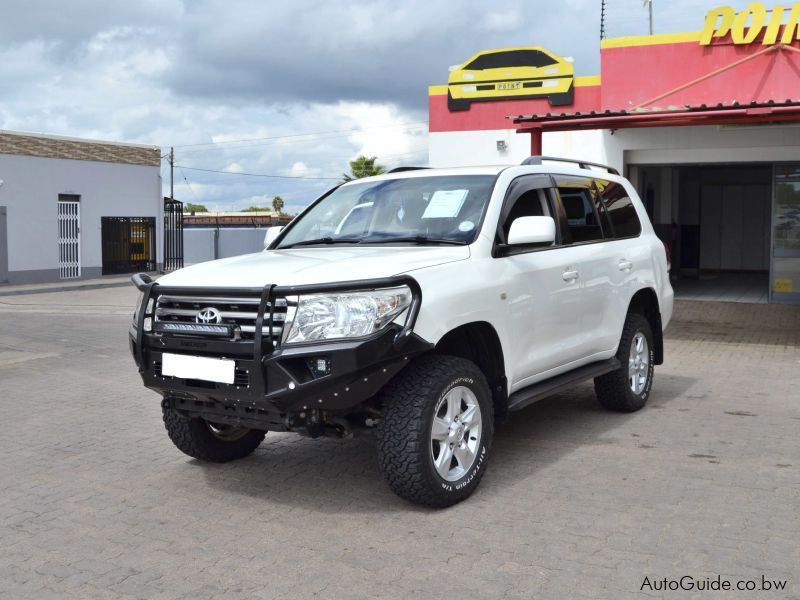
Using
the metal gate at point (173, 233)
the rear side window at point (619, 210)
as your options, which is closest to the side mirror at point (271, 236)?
the rear side window at point (619, 210)

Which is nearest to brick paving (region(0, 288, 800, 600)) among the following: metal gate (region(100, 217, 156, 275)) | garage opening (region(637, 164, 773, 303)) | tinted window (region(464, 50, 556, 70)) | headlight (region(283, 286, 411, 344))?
headlight (region(283, 286, 411, 344))

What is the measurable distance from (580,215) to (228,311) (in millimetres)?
2979

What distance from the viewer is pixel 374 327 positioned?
4.31 metres

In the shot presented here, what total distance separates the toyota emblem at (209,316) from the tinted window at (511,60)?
14968 mm

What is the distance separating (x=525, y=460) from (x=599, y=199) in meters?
2.26

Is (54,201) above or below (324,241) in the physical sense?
above

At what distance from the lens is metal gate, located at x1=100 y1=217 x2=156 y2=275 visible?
90.8 ft

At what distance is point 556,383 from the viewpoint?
5805mm

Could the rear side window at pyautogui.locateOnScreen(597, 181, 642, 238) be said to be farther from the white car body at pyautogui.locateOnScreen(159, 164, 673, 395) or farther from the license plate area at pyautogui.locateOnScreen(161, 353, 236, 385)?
the license plate area at pyautogui.locateOnScreen(161, 353, 236, 385)

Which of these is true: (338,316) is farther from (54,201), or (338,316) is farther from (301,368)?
(54,201)

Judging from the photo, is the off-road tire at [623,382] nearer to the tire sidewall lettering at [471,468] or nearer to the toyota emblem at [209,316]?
the tire sidewall lettering at [471,468]

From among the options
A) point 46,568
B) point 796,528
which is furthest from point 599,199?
point 46,568

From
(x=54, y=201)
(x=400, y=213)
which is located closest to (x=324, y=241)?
(x=400, y=213)

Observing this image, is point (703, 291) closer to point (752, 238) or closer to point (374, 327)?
point (752, 238)
